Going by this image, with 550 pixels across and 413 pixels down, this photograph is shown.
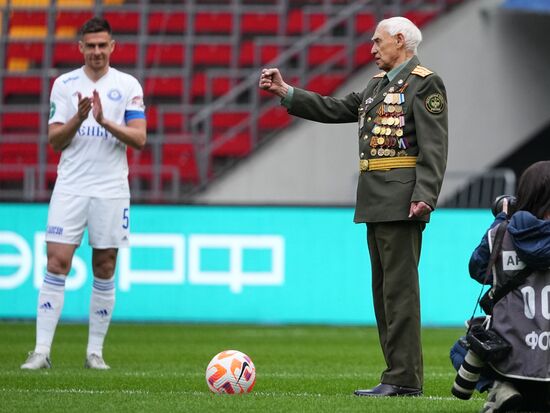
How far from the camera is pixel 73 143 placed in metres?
8.72

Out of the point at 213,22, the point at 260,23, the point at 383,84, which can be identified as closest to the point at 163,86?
the point at 213,22

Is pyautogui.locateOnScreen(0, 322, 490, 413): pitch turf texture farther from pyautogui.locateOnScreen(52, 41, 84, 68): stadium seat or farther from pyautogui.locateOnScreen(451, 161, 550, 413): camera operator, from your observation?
pyautogui.locateOnScreen(52, 41, 84, 68): stadium seat

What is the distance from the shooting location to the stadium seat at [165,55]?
18.8 meters

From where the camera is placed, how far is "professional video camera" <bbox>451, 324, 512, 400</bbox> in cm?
575

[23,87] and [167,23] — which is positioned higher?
[167,23]

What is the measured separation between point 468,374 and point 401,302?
1009 millimetres

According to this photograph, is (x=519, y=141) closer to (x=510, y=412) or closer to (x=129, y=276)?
(x=129, y=276)

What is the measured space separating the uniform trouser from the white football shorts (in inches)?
93.4

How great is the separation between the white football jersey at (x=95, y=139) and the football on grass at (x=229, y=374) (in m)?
2.18

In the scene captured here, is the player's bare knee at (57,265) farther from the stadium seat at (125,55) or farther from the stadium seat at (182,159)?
the stadium seat at (125,55)

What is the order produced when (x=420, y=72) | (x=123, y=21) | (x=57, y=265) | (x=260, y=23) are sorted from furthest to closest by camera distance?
(x=123, y=21) < (x=260, y=23) < (x=57, y=265) < (x=420, y=72)

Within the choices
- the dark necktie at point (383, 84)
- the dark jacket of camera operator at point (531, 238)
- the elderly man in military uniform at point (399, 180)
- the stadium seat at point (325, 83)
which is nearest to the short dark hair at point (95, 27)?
the elderly man in military uniform at point (399, 180)

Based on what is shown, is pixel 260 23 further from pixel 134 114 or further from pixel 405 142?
pixel 405 142

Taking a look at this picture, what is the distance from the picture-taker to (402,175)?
6902mm
